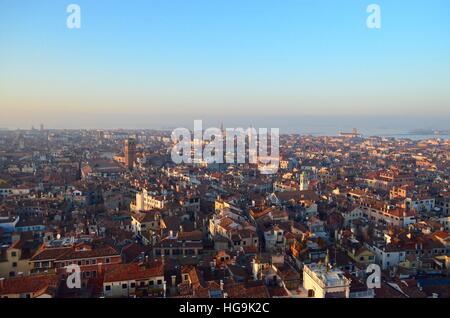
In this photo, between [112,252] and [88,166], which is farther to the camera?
[88,166]

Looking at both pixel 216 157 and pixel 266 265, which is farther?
pixel 216 157

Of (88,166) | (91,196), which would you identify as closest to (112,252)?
(91,196)

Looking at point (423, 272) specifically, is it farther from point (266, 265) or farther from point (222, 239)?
point (222, 239)

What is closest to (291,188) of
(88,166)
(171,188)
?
(171,188)
